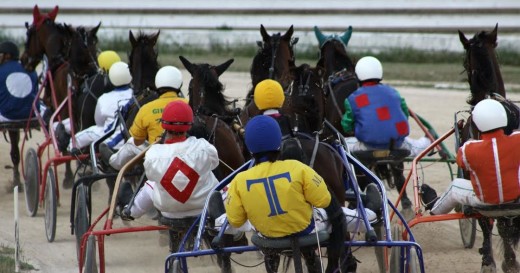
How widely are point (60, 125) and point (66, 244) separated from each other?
5.80 feet

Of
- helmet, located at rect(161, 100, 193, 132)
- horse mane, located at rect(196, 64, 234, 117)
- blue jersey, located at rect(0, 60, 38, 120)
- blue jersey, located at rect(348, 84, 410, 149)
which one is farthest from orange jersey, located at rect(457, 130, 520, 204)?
blue jersey, located at rect(0, 60, 38, 120)

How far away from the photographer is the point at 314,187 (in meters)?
7.19

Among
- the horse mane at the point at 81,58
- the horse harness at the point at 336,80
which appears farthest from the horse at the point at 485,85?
the horse mane at the point at 81,58

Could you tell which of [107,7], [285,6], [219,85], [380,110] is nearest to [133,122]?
[219,85]

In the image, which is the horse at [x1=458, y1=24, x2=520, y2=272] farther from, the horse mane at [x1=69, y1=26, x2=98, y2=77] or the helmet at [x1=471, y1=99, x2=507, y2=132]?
the horse mane at [x1=69, y1=26, x2=98, y2=77]

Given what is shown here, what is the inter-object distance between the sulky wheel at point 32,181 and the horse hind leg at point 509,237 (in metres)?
5.87

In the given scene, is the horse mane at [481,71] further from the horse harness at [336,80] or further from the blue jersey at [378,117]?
the horse harness at [336,80]

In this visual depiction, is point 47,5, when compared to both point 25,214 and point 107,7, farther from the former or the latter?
point 25,214

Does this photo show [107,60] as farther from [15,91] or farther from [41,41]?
[41,41]

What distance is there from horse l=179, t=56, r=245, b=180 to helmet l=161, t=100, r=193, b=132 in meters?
1.04

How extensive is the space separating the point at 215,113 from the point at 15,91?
493 centimetres

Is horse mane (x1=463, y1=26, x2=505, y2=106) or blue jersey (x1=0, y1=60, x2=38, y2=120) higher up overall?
horse mane (x1=463, y1=26, x2=505, y2=106)

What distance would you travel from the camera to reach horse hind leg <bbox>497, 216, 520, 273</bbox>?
8805mm

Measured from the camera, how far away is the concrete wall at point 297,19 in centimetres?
2505
